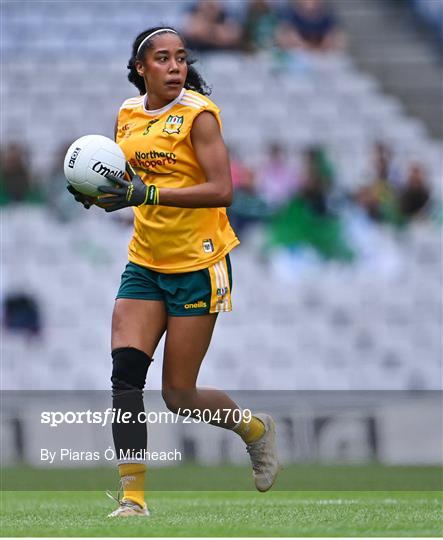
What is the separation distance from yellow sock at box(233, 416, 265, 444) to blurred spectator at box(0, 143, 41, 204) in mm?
9658

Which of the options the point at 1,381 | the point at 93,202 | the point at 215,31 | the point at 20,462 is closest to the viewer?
the point at 93,202

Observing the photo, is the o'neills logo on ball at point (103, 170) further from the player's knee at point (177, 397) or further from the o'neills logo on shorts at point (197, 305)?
the player's knee at point (177, 397)

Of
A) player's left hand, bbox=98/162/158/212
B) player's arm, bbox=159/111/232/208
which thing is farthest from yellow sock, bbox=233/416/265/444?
player's left hand, bbox=98/162/158/212

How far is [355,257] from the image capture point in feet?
51.2

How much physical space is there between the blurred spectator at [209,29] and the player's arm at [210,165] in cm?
1091

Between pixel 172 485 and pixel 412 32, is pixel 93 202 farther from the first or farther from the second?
pixel 412 32

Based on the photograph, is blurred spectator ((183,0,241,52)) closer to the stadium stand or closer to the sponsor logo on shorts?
the stadium stand

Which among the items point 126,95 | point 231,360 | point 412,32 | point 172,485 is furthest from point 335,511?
point 412,32

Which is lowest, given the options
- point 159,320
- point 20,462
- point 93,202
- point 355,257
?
point 20,462

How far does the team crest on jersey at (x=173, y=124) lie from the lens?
579 cm

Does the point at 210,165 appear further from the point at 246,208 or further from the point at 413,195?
the point at 413,195

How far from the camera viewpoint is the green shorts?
19.2ft

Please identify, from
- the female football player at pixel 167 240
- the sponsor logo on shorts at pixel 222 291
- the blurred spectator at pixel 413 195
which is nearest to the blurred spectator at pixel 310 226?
the blurred spectator at pixel 413 195

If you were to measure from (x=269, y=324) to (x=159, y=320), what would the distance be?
946 cm
